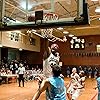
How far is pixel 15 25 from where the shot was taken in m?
5.12

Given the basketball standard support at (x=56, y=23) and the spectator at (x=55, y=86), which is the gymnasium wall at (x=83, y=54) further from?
the spectator at (x=55, y=86)

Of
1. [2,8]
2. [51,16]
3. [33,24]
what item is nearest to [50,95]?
[33,24]

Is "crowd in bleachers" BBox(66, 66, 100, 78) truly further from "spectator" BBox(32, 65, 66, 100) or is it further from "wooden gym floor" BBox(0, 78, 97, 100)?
"spectator" BBox(32, 65, 66, 100)

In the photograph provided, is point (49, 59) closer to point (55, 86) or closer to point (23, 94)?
point (55, 86)

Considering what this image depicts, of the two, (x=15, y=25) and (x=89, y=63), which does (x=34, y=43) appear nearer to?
(x=89, y=63)

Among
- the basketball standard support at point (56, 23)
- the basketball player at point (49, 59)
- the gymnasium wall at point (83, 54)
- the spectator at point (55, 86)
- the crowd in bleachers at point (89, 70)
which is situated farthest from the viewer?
the gymnasium wall at point (83, 54)

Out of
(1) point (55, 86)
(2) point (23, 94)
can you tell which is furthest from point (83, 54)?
(1) point (55, 86)

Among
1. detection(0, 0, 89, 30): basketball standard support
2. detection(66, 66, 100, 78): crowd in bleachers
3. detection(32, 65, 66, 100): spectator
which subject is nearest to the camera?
detection(32, 65, 66, 100): spectator

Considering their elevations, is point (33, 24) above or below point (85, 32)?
below


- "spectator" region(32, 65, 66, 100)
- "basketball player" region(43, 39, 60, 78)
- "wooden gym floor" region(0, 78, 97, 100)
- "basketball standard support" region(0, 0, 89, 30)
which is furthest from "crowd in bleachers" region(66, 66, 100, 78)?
"spectator" region(32, 65, 66, 100)

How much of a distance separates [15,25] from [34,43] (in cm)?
2333

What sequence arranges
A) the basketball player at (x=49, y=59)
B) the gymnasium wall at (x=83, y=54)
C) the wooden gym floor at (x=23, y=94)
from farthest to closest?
the gymnasium wall at (x=83, y=54) → the wooden gym floor at (x=23, y=94) → the basketball player at (x=49, y=59)

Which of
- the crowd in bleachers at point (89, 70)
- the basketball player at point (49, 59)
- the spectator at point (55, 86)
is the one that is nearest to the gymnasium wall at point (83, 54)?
the crowd in bleachers at point (89, 70)

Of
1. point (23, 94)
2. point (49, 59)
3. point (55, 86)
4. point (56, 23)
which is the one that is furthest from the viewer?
point (23, 94)
